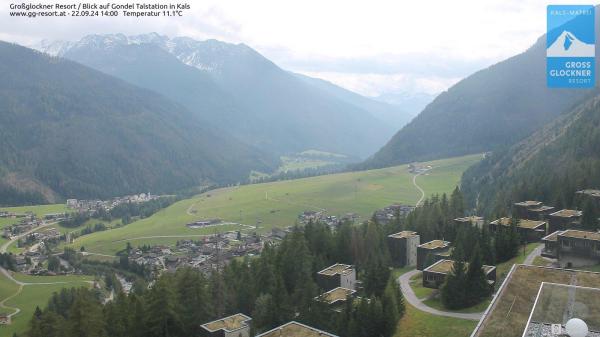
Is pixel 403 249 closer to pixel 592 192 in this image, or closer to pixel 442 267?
pixel 442 267

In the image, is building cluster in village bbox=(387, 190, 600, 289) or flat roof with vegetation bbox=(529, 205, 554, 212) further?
flat roof with vegetation bbox=(529, 205, 554, 212)

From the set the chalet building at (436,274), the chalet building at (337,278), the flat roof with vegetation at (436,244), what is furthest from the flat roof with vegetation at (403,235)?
the chalet building at (436,274)

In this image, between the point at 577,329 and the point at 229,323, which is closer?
the point at 577,329

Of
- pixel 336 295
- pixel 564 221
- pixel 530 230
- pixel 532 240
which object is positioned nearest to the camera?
pixel 336 295

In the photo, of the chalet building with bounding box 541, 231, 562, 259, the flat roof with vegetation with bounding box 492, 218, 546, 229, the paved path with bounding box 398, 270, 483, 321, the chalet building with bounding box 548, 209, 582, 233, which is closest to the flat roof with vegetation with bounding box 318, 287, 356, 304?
the paved path with bounding box 398, 270, 483, 321

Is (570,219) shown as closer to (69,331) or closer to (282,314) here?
(282,314)

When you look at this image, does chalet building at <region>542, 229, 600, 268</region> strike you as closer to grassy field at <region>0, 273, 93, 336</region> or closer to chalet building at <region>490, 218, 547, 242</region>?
chalet building at <region>490, 218, 547, 242</region>

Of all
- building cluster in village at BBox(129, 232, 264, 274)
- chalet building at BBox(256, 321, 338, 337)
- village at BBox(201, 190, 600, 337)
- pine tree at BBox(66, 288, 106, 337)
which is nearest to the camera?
village at BBox(201, 190, 600, 337)

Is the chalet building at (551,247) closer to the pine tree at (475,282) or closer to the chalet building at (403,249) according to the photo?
the pine tree at (475,282)

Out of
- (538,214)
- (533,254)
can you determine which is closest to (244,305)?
(533,254)
